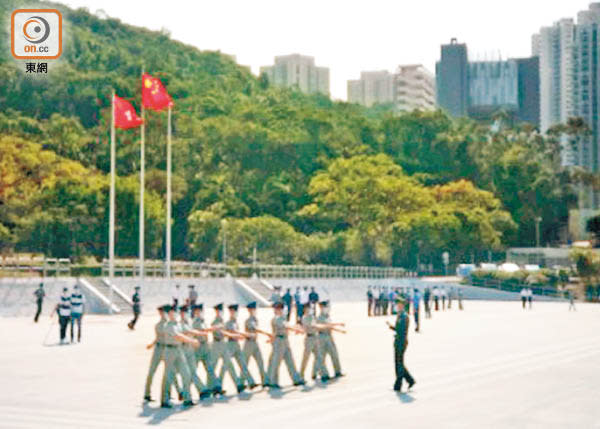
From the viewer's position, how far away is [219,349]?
17.9m

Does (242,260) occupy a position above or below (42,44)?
below

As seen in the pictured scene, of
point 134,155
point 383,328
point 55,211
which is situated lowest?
point 383,328

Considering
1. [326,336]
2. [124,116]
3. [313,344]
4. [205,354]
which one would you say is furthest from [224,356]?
[124,116]

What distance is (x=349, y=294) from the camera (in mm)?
69500

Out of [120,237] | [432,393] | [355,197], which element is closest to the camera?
[432,393]

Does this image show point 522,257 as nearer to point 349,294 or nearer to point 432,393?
point 349,294

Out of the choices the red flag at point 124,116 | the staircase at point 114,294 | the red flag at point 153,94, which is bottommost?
the staircase at point 114,294

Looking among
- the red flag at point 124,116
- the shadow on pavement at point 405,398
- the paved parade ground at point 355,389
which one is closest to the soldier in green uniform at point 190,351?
the paved parade ground at point 355,389

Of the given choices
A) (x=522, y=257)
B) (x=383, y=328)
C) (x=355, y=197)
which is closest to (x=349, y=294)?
(x=355, y=197)

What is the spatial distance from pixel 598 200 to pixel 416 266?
359 ft

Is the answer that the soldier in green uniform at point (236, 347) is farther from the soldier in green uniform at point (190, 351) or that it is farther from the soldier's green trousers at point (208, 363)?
the soldier in green uniform at point (190, 351)

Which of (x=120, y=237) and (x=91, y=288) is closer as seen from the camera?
(x=91, y=288)

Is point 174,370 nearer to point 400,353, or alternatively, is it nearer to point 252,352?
point 252,352

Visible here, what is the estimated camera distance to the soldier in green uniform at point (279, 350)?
18594 millimetres
